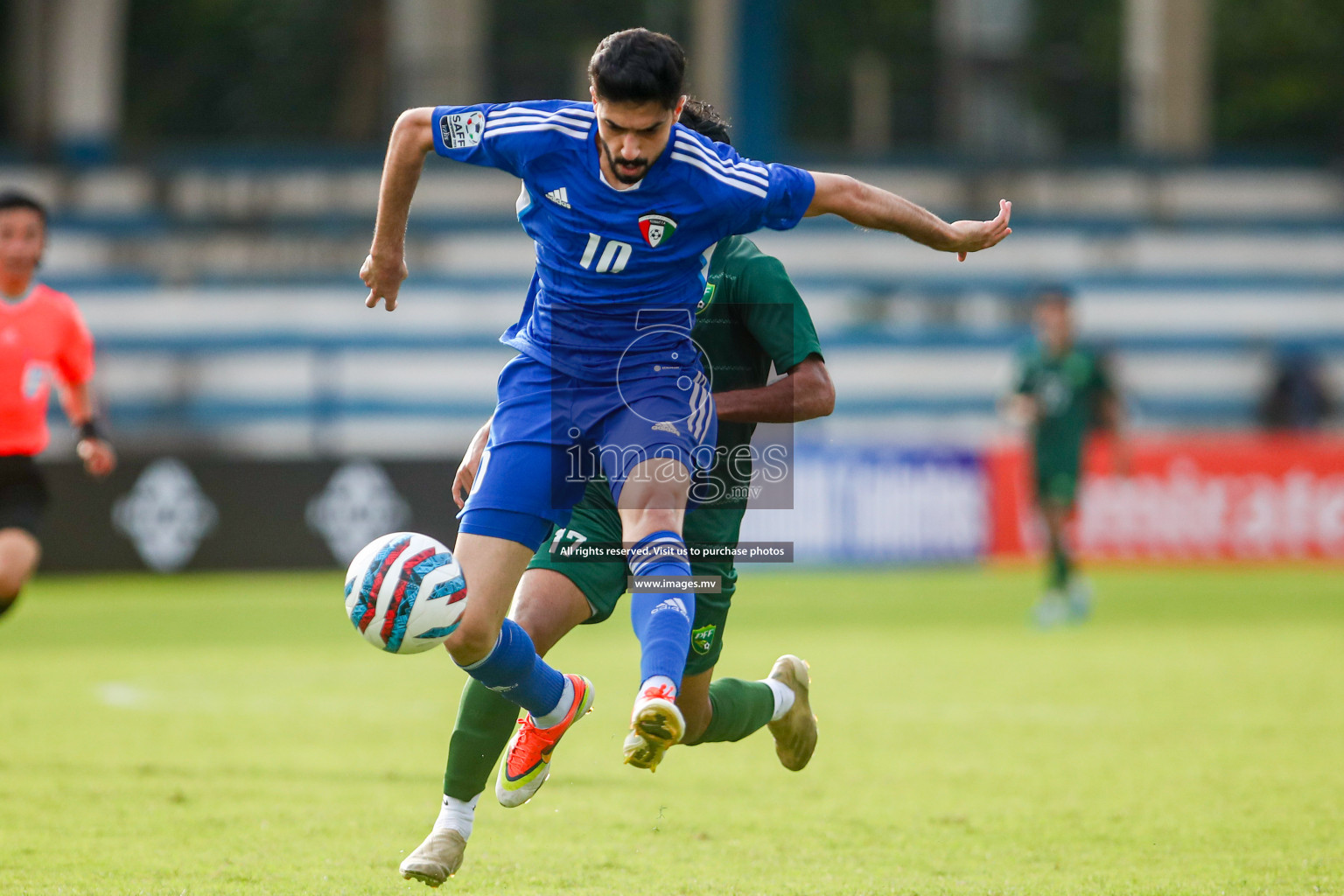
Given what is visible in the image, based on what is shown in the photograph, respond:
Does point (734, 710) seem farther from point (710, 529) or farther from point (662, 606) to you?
point (662, 606)

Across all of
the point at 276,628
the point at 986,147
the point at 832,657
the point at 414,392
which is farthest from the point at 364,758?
the point at 986,147

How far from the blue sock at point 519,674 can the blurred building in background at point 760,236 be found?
1276 cm

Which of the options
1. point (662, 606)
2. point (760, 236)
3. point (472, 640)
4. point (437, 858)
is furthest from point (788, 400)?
point (760, 236)

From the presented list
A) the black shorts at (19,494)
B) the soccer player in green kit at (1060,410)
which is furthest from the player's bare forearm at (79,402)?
the soccer player in green kit at (1060,410)

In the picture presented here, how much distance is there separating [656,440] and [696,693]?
3.37 ft

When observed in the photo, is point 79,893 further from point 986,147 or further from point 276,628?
point 986,147

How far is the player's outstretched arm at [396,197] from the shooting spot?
4.37 m

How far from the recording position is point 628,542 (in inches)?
176

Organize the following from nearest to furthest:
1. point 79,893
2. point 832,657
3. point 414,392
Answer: point 79,893, point 832,657, point 414,392

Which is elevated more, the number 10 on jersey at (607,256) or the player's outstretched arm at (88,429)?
the number 10 on jersey at (607,256)

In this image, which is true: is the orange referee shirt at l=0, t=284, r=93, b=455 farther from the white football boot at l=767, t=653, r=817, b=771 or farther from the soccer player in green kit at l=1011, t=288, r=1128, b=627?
the soccer player in green kit at l=1011, t=288, r=1128, b=627

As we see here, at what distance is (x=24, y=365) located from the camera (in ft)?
24.0

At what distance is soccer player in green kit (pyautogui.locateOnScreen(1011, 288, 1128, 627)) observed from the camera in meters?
12.6

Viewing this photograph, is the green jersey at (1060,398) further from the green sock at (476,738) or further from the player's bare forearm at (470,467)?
the green sock at (476,738)
